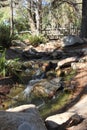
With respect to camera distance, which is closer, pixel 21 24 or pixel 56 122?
pixel 56 122

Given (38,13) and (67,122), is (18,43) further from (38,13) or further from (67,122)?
(67,122)

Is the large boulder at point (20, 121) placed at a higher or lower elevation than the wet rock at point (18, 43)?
higher

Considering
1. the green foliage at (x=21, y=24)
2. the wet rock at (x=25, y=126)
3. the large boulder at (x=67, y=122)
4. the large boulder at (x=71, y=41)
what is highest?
the wet rock at (x=25, y=126)

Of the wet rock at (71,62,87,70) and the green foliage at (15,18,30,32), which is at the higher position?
the wet rock at (71,62,87,70)

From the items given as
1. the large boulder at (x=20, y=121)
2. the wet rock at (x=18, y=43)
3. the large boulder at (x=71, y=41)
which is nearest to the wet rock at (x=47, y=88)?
the large boulder at (x=20, y=121)

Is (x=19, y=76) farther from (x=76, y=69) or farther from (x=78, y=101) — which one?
(x=78, y=101)

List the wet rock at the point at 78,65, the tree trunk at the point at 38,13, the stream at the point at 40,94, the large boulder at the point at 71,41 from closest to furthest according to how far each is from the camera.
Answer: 1. the stream at the point at 40,94
2. the wet rock at the point at 78,65
3. the large boulder at the point at 71,41
4. the tree trunk at the point at 38,13

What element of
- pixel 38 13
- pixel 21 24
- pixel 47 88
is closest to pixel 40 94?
pixel 47 88

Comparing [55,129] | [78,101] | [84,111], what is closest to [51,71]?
[78,101]

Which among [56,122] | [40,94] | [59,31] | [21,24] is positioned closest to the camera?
[56,122]

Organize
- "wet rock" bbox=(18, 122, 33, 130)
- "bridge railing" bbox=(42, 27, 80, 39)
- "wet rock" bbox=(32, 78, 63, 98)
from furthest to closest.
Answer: "bridge railing" bbox=(42, 27, 80, 39) < "wet rock" bbox=(32, 78, 63, 98) < "wet rock" bbox=(18, 122, 33, 130)

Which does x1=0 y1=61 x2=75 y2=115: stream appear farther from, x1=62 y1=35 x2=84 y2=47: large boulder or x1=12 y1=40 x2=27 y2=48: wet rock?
x1=12 y1=40 x2=27 y2=48: wet rock

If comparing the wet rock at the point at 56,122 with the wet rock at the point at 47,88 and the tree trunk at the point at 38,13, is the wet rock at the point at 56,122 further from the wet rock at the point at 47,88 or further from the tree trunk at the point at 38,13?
the tree trunk at the point at 38,13

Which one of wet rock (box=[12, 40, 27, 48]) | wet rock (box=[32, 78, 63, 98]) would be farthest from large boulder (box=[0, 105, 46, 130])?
wet rock (box=[12, 40, 27, 48])
